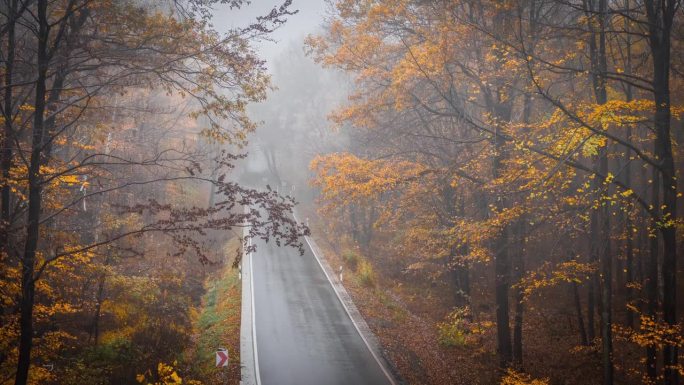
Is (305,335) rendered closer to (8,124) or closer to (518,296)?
(518,296)

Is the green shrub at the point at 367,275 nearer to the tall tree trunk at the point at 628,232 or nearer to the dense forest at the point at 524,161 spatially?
the dense forest at the point at 524,161

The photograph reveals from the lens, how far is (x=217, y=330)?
18.0 metres

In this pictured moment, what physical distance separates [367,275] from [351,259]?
12.5ft

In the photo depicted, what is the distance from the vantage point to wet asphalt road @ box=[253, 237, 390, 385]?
47.7 ft

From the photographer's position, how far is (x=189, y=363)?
47.8 ft

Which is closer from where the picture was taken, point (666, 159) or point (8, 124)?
point (8, 124)

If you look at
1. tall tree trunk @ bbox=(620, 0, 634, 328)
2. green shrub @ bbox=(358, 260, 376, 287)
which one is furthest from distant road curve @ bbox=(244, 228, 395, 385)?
tall tree trunk @ bbox=(620, 0, 634, 328)

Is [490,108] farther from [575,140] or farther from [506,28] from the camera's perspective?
[575,140]

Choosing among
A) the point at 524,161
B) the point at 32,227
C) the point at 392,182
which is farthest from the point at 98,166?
the point at 524,161

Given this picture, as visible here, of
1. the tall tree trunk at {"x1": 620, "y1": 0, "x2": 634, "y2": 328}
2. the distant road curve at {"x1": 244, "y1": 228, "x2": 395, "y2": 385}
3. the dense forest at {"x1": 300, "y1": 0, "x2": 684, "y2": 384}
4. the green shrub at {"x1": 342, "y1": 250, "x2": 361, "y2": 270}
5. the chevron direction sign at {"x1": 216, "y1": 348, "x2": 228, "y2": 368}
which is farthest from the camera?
the green shrub at {"x1": 342, "y1": 250, "x2": 361, "y2": 270}

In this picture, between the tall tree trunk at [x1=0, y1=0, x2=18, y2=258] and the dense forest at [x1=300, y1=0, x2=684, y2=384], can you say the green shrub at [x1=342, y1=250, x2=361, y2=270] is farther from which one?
the tall tree trunk at [x1=0, y1=0, x2=18, y2=258]

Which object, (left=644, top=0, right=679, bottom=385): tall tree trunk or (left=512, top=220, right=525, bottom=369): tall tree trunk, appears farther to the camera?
(left=512, top=220, right=525, bottom=369): tall tree trunk

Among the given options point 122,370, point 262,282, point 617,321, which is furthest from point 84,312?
point 617,321

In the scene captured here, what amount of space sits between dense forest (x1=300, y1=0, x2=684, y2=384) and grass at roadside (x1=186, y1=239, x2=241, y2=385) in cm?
623
